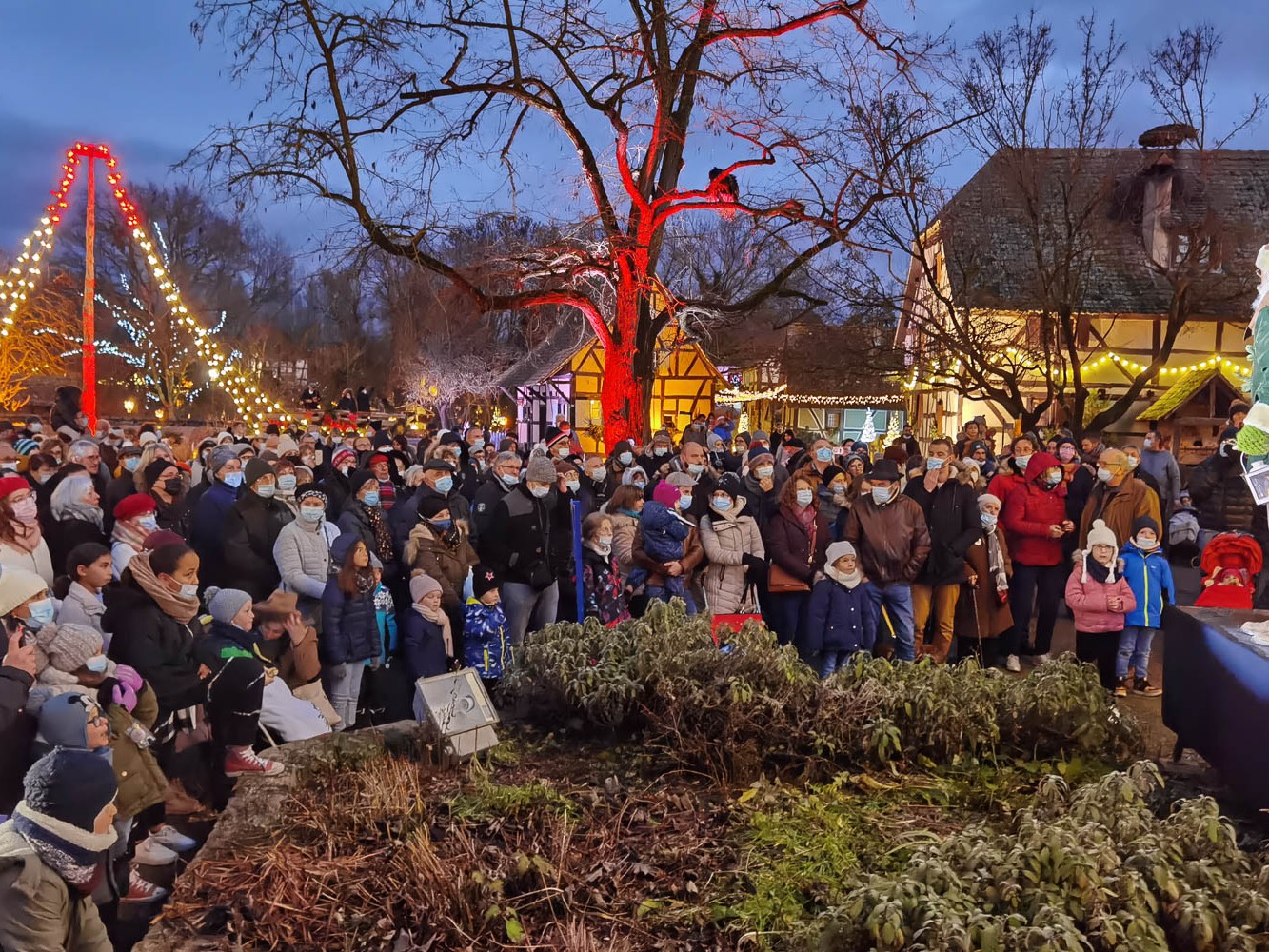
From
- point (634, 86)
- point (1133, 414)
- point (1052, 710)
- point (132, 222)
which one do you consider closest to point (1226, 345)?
point (1133, 414)

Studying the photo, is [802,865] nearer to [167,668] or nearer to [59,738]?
[59,738]

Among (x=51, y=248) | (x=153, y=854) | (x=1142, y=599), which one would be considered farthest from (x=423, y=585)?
(x=51, y=248)

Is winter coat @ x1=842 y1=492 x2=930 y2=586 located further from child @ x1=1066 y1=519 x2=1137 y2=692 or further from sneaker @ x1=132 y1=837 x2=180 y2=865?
sneaker @ x1=132 y1=837 x2=180 y2=865

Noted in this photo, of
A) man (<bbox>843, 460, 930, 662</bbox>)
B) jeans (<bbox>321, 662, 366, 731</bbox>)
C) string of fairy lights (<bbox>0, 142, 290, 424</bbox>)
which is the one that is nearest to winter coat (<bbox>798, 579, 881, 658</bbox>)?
man (<bbox>843, 460, 930, 662</bbox>)

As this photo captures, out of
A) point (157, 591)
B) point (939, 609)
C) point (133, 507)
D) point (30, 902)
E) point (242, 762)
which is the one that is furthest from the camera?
point (939, 609)

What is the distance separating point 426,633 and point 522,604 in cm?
114

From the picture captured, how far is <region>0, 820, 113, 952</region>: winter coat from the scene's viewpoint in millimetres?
2979

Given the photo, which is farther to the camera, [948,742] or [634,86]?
[634,86]

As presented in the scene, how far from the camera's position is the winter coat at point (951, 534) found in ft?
25.9

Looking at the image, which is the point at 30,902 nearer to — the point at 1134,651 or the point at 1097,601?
the point at 1097,601

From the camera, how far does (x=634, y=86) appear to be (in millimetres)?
16188

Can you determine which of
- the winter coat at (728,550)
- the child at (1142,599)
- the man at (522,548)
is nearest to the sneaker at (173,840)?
the man at (522,548)

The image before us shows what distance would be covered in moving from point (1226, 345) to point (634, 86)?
624 inches

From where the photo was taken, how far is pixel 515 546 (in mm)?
7285
